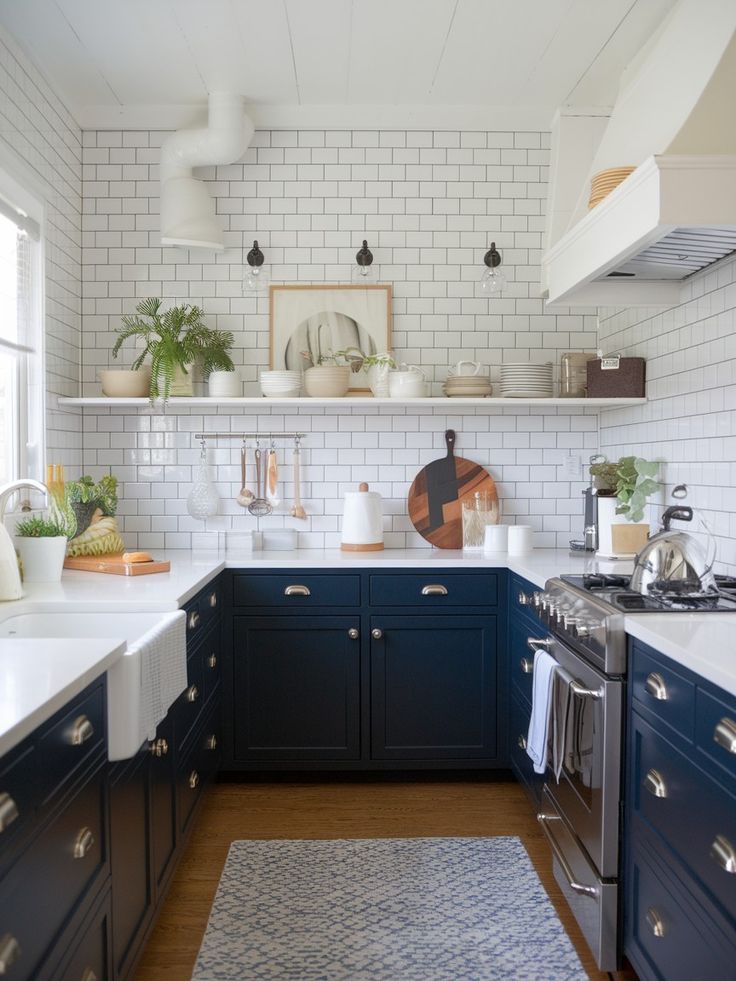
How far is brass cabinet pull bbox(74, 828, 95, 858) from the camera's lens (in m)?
1.60

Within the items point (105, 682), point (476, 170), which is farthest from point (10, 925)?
Result: point (476, 170)

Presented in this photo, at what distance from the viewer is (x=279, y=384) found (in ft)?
12.3

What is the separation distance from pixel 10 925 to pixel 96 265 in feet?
10.8

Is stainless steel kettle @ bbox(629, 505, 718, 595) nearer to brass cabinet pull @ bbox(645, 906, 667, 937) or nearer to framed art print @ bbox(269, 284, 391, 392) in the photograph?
brass cabinet pull @ bbox(645, 906, 667, 937)

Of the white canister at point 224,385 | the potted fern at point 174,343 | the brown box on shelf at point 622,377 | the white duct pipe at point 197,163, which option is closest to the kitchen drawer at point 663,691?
the brown box on shelf at point 622,377

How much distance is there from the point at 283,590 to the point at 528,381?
143 cm

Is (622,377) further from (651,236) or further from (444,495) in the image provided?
(651,236)

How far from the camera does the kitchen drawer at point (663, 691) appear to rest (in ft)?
5.77

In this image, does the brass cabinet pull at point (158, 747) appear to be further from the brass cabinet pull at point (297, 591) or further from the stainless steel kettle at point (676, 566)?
the stainless steel kettle at point (676, 566)

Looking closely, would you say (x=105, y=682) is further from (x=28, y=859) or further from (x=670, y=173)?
(x=670, y=173)

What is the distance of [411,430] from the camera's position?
405cm

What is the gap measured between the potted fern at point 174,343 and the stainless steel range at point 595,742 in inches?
78.0

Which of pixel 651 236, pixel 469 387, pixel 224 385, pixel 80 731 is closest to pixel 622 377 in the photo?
pixel 469 387

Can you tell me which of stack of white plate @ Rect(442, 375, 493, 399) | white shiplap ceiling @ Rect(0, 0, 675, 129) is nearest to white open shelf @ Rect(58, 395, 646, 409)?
stack of white plate @ Rect(442, 375, 493, 399)
